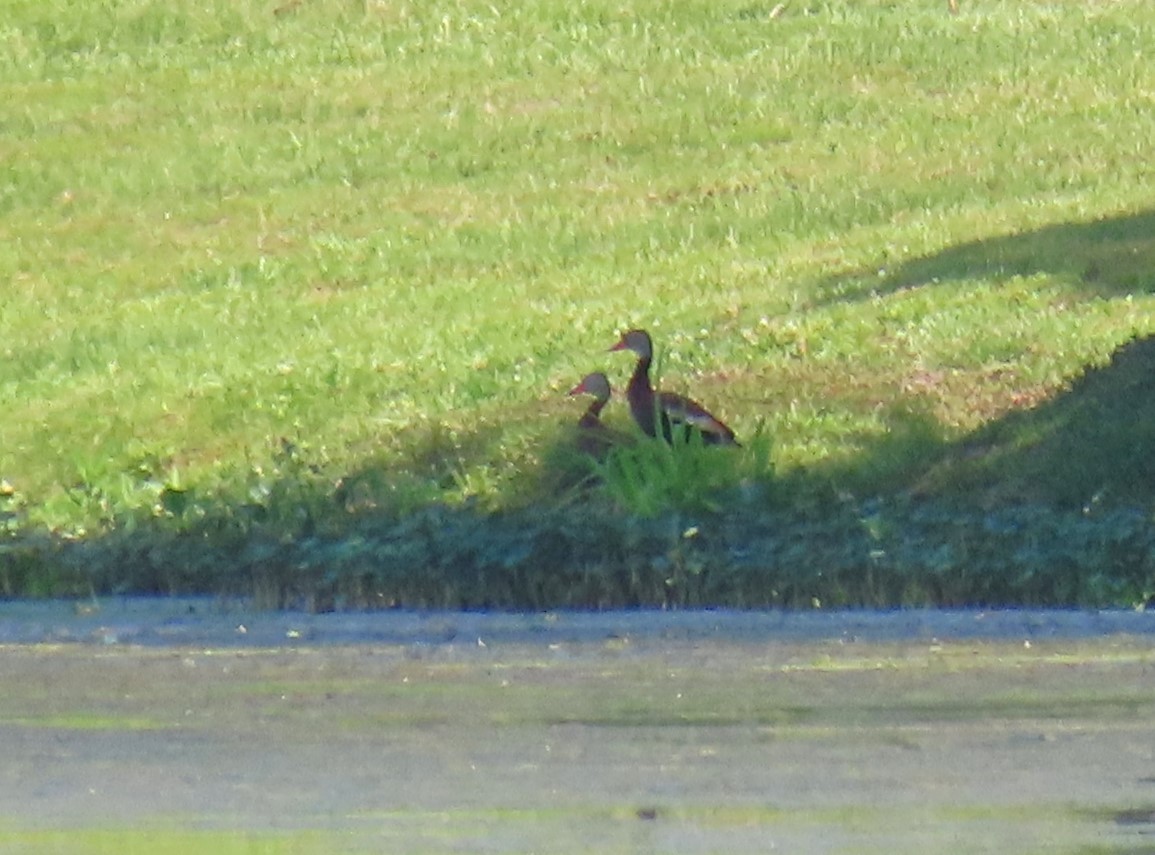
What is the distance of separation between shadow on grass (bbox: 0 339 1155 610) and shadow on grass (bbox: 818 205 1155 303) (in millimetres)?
4298

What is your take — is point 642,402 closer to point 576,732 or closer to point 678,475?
point 678,475

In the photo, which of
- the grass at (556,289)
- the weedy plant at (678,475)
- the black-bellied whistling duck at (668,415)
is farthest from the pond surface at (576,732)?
the black-bellied whistling duck at (668,415)

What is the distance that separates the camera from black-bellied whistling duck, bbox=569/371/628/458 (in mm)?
13523

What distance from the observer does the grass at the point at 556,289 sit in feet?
39.8

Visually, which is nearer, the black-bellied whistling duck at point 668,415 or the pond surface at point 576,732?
the pond surface at point 576,732

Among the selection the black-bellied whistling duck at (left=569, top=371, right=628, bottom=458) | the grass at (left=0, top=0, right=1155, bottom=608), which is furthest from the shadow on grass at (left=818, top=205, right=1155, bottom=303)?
the black-bellied whistling duck at (left=569, top=371, right=628, bottom=458)

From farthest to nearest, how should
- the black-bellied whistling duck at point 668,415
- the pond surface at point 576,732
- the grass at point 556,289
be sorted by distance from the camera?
the black-bellied whistling duck at point 668,415 → the grass at point 556,289 → the pond surface at point 576,732

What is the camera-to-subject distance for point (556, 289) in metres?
21.3

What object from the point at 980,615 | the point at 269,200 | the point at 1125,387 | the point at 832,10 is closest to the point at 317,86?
the point at 269,200

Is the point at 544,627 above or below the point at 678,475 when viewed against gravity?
below

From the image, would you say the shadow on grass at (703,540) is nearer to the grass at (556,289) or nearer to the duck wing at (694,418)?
the grass at (556,289)

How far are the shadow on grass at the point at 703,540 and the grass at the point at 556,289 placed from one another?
0.02 meters

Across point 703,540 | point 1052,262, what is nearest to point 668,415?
point 703,540

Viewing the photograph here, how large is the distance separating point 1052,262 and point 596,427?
5.96 meters
